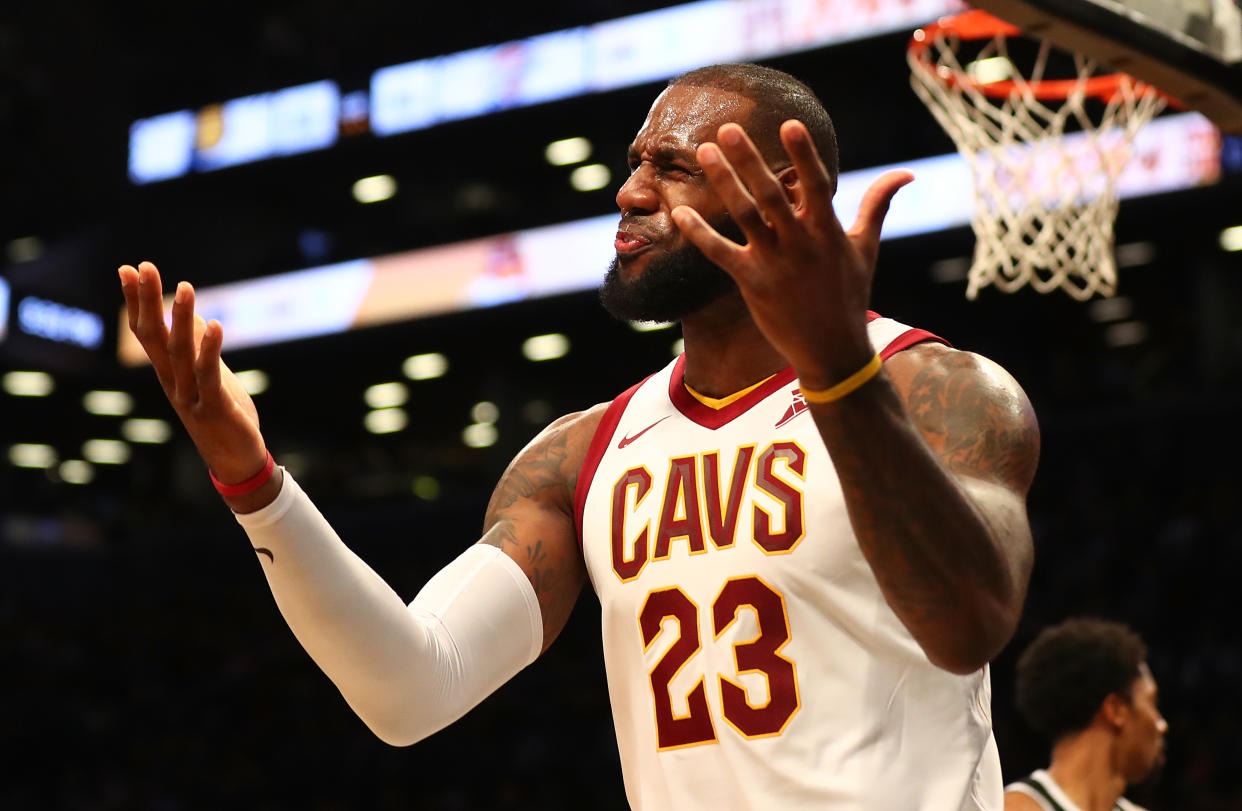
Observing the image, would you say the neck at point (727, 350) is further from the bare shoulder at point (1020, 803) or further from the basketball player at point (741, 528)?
the bare shoulder at point (1020, 803)

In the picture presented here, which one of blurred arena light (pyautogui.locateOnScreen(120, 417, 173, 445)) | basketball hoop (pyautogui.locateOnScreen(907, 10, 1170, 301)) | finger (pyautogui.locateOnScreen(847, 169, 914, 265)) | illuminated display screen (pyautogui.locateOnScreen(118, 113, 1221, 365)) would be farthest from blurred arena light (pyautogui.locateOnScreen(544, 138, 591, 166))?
finger (pyautogui.locateOnScreen(847, 169, 914, 265))

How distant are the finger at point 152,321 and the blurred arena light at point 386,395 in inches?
632

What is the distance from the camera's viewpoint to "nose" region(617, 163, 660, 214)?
8.15 ft

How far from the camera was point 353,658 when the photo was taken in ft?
7.16

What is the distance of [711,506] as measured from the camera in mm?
2357

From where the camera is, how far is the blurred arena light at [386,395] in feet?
59.5

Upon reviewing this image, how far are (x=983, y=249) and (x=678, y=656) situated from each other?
354 cm

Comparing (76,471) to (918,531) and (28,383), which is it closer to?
(28,383)

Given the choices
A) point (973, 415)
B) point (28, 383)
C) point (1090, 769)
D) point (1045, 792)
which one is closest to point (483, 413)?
point (28, 383)

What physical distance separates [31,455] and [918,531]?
20341 millimetres

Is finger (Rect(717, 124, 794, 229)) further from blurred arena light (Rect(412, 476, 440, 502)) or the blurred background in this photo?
blurred arena light (Rect(412, 476, 440, 502))

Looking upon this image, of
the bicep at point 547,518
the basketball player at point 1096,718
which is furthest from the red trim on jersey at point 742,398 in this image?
the basketball player at point 1096,718

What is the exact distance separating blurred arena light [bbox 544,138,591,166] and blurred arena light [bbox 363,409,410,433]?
14.6 ft

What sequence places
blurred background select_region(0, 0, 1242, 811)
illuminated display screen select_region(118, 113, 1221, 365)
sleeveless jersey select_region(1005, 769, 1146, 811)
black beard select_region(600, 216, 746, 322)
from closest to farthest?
1. black beard select_region(600, 216, 746, 322)
2. sleeveless jersey select_region(1005, 769, 1146, 811)
3. illuminated display screen select_region(118, 113, 1221, 365)
4. blurred background select_region(0, 0, 1242, 811)
